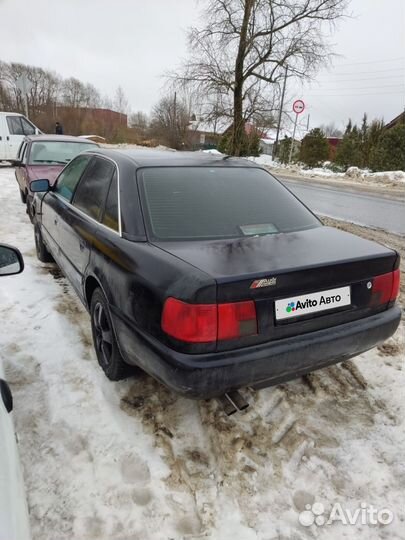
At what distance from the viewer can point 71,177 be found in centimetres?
392

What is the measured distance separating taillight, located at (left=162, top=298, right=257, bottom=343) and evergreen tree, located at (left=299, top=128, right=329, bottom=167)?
3168 centimetres

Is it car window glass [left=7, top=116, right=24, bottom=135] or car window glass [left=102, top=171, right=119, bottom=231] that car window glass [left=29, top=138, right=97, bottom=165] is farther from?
car window glass [left=7, top=116, right=24, bottom=135]

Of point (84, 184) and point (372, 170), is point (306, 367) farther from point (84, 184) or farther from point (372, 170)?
point (372, 170)

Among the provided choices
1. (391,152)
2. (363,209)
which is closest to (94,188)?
(363,209)

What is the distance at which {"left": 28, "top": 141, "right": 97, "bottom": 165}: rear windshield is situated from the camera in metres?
7.30

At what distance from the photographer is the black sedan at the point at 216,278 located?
192 cm

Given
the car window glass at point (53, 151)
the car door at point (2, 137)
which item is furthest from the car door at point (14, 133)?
the car window glass at point (53, 151)

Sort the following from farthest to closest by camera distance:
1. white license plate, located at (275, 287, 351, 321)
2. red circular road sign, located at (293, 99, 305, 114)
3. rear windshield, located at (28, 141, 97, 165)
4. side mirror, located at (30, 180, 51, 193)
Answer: red circular road sign, located at (293, 99, 305, 114), rear windshield, located at (28, 141, 97, 165), side mirror, located at (30, 180, 51, 193), white license plate, located at (275, 287, 351, 321)

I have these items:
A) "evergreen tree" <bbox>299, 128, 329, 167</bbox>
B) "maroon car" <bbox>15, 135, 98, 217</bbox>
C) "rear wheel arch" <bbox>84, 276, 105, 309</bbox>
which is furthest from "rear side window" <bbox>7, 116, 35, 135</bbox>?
"evergreen tree" <bbox>299, 128, 329, 167</bbox>

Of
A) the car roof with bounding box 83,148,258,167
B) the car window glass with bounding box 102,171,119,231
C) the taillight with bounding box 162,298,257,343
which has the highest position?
the car roof with bounding box 83,148,258,167

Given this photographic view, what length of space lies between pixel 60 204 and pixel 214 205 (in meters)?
1.99

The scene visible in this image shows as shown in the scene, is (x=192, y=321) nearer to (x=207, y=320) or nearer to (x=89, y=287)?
(x=207, y=320)

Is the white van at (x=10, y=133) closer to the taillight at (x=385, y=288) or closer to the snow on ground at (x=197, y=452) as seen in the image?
the snow on ground at (x=197, y=452)

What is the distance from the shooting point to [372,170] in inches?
1038
